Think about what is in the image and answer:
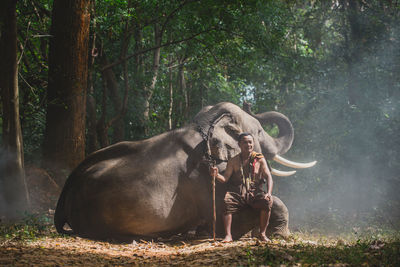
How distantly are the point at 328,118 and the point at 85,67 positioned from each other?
23.4 ft

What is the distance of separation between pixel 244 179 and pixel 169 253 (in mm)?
1614

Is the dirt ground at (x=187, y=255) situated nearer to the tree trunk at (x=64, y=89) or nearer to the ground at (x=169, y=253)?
the ground at (x=169, y=253)

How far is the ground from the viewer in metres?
3.59

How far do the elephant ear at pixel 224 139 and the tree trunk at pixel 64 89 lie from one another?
2768 millimetres

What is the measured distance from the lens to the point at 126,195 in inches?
226

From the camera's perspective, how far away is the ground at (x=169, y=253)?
3.59 meters

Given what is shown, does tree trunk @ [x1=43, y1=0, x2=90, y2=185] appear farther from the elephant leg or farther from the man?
the elephant leg

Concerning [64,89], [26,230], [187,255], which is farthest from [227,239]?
[64,89]

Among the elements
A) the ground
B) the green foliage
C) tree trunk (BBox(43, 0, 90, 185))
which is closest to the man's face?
the ground

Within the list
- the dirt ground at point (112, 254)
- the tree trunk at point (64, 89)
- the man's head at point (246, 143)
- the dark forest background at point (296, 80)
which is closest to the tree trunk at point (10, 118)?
the tree trunk at point (64, 89)

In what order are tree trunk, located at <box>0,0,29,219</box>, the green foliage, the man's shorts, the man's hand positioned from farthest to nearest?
1. tree trunk, located at <box>0,0,29,219</box>
2. the man's hand
3. the man's shorts
4. the green foliage

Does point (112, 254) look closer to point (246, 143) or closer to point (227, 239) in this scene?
point (227, 239)

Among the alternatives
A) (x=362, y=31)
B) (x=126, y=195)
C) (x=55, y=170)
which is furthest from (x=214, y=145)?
(x=362, y=31)

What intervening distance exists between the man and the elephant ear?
61 cm
